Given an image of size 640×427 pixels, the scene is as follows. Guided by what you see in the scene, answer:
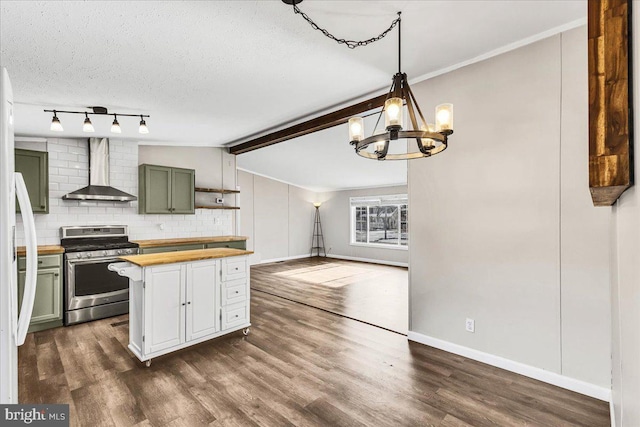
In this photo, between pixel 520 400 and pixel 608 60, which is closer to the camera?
pixel 608 60

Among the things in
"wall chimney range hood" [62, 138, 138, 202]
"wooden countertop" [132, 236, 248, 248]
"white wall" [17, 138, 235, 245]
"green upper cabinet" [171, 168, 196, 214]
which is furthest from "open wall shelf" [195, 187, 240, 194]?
"wall chimney range hood" [62, 138, 138, 202]

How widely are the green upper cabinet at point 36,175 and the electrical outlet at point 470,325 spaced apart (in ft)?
16.8

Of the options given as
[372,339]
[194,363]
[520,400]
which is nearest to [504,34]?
[520,400]

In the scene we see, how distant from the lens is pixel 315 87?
334 centimetres

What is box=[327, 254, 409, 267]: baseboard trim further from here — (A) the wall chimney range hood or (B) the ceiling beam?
(A) the wall chimney range hood

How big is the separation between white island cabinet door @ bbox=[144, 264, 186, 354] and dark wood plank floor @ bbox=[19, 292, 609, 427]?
204 mm

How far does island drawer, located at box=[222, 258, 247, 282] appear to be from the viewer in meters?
3.31

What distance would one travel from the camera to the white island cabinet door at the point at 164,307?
109 inches

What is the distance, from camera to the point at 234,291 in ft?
11.2

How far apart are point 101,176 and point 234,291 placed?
301 cm

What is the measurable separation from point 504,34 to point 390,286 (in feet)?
14.7

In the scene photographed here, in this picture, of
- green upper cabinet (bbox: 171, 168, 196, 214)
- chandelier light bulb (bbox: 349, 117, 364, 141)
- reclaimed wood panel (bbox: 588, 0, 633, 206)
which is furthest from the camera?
green upper cabinet (bbox: 171, 168, 196, 214)

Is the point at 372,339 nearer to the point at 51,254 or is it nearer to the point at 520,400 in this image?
the point at 520,400

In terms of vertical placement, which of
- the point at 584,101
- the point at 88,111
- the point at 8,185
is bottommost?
the point at 8,185
